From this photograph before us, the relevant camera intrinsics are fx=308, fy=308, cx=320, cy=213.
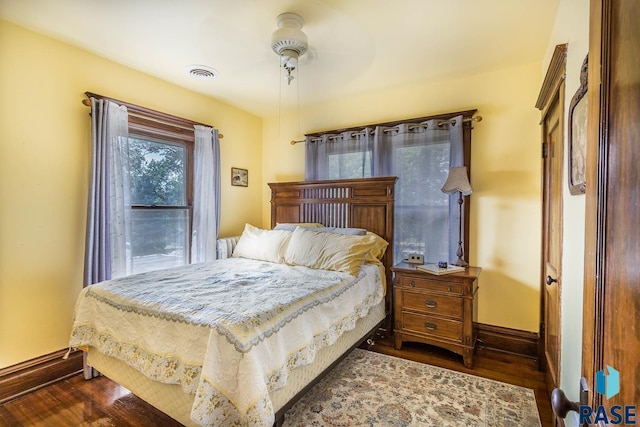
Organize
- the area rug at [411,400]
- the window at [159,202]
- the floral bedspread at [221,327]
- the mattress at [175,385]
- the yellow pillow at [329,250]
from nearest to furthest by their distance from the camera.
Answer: the floral bedspread at [221,327] < the mattress at [175,385] < the area rug at [411,400] < the yellow pillow at [329,250] < the window at [159,202]

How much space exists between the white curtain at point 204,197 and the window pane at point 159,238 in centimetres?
12

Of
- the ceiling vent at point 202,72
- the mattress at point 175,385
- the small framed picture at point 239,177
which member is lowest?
the mattress at point 175,385

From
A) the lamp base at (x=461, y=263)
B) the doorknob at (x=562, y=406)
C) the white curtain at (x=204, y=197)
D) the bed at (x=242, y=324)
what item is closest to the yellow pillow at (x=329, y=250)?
the bed at (x=242, y=324)

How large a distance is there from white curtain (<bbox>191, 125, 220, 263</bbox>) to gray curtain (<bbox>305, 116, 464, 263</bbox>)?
4.88ft

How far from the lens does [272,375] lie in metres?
1.49

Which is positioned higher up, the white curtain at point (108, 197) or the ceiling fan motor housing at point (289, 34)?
the ceiling fan motor housing at point (289, 34)

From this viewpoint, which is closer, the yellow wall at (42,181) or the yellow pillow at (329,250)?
the yellow wall at (42,181)

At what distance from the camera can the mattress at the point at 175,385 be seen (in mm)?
1557

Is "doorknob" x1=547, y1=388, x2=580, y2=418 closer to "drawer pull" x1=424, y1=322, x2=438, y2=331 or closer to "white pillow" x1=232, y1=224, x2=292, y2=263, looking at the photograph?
"drawer pull" x1=424, y1=322, x2=438, y2=331

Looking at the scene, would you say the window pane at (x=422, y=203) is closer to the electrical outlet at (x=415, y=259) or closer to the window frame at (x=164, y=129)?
the electrical outlet at (x=415, y=259)

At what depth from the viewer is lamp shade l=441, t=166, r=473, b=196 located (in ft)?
8.61

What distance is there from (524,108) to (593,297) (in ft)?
8.64

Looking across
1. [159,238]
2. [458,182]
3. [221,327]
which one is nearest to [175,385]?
[221,327]

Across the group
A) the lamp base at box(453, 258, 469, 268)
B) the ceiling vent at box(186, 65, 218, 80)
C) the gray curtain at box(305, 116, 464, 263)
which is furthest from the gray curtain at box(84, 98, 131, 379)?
the lamp base at box(453, 258, 469, 268)
